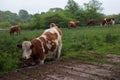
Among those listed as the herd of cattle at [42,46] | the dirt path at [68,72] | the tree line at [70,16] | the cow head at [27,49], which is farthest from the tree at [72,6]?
the dirt path at [68,72]

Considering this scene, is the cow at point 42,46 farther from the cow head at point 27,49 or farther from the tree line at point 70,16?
the tree line at point 70,16

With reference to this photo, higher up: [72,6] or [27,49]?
[72,6]

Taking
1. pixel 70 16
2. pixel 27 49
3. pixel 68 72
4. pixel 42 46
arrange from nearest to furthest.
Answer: pixel 68 72 → pixel 27 49 → pixel 42 46 → pixel 70 16

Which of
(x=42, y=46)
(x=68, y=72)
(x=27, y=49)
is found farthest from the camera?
(x=42, y=46)

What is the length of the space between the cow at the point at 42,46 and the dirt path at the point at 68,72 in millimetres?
664

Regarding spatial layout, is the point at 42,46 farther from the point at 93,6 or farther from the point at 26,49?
the point at 93,6

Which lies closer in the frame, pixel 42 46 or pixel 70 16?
pixel 42 46

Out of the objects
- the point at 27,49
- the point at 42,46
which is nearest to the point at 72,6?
the point at 42,46

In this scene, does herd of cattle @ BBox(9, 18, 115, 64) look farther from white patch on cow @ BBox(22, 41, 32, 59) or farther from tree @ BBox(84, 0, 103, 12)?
tree @ BBox(84, 0, 103, 12)

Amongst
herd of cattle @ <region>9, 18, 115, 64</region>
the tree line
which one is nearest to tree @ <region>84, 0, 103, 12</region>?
the tree line

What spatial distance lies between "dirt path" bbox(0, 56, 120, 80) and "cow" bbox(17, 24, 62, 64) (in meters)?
0.66

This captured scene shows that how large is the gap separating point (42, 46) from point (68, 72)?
6.22 ft

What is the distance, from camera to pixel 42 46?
28.5 feet

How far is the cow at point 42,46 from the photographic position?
332 inches
